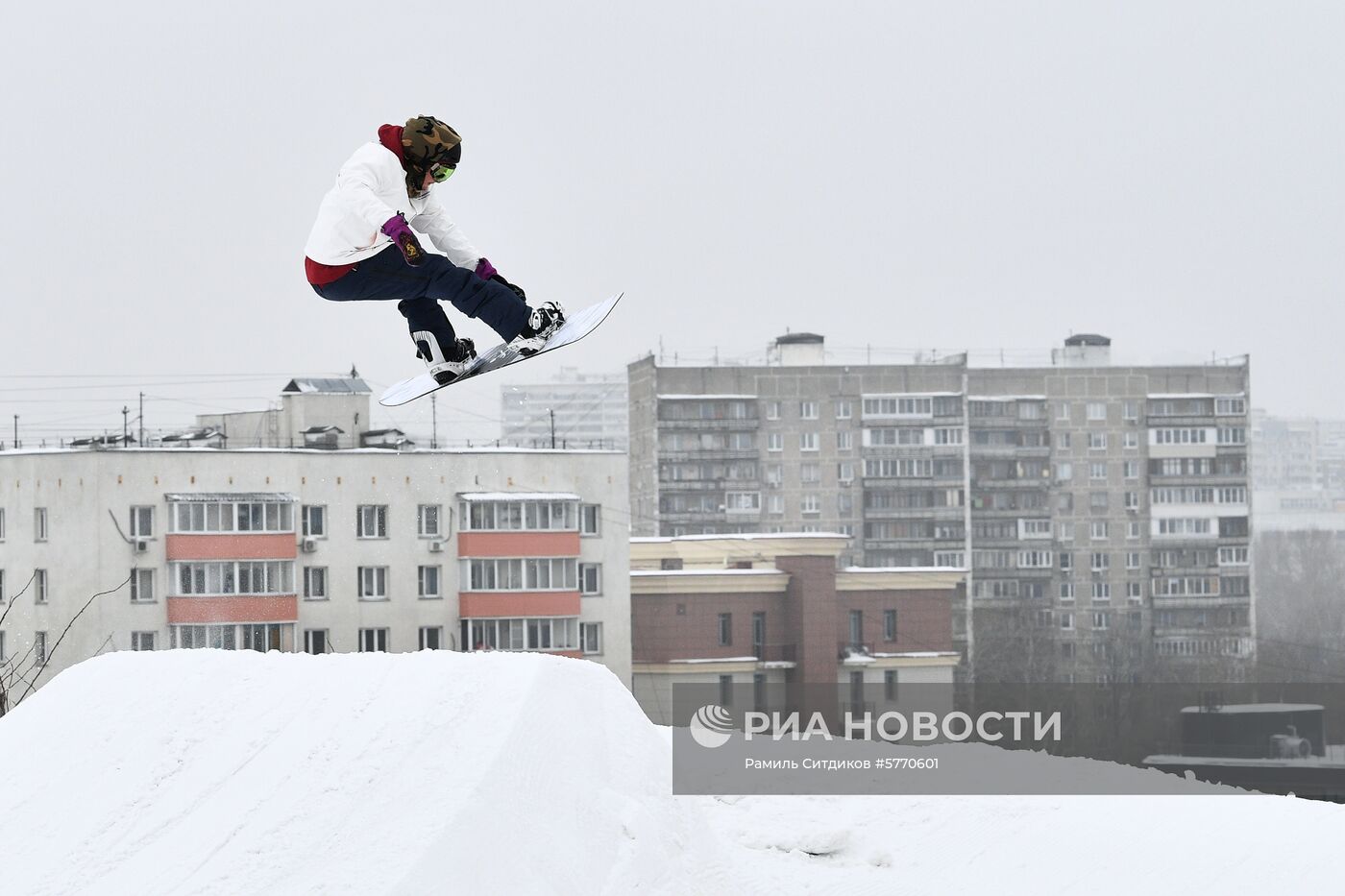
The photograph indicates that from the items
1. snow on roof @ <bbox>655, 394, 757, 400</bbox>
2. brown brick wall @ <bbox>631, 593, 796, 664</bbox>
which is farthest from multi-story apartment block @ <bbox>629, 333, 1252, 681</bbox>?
brown brick wall @ <bbox>631, 593, 796, 664</bbox>

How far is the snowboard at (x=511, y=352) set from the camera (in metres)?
10.4

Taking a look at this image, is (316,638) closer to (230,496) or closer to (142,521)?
(230,496)

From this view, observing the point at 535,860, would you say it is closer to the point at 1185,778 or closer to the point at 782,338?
the point at 1185,778

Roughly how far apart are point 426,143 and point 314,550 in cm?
3540

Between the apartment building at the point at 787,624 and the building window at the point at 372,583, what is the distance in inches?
390

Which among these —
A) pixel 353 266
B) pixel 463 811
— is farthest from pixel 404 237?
pixel 463 811

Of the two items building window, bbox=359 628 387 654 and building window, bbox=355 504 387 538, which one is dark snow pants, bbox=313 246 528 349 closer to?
building window, bbox=355 504 387 538

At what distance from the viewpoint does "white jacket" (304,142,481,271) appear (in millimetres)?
8719

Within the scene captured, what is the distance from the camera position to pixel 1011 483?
2830 inches

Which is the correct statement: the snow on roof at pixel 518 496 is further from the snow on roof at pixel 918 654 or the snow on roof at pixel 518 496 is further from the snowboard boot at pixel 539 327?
the snowboard boot at pixel 539 327

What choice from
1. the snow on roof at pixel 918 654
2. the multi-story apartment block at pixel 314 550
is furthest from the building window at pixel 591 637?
the snow on roof at pixel 918 654

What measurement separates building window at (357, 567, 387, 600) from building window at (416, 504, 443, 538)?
1.52 metres

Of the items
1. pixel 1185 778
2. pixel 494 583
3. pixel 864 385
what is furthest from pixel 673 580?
pixel 1185 778

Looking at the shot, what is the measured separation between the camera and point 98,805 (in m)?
11.0
